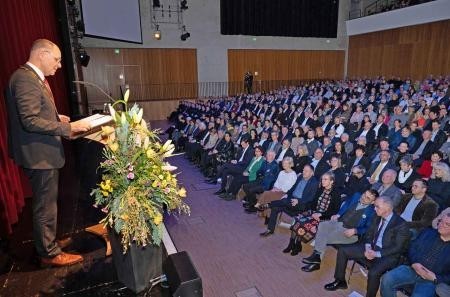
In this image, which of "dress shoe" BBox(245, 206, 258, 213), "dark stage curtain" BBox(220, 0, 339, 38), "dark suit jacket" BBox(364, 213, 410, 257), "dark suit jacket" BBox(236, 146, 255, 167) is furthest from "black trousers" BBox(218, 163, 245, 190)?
"dark stage curtain" BBox(220, 0, 339, 38)

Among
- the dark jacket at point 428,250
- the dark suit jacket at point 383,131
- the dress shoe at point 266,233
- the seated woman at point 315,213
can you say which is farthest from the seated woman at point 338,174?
the dark suit jacket at point 383,131

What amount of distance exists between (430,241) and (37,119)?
147 inches

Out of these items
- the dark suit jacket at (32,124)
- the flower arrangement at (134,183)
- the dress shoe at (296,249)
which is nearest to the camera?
the flower arrangement at (134,183)

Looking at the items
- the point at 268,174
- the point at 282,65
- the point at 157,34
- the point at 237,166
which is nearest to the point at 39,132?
the point at 268,174

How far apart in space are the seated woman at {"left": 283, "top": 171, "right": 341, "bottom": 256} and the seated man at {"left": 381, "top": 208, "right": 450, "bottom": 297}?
3.69ft

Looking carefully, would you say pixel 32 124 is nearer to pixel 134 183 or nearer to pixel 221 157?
pixel 134 183

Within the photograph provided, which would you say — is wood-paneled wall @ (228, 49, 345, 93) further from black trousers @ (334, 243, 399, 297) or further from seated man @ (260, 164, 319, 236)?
black trousers @ (334, 243, 399, 297)

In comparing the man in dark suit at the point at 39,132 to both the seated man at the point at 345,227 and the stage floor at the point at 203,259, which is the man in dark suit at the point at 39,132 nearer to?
the stage floor at the point at 203,259

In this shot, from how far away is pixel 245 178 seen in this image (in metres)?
6.27

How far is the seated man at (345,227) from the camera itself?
3.86 metres

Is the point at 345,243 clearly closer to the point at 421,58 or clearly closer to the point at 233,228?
the point at 233,228

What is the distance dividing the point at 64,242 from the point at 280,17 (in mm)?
19661

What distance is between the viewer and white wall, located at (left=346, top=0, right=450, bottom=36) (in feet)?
46.7

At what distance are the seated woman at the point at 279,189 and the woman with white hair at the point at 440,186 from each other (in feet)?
6.59
